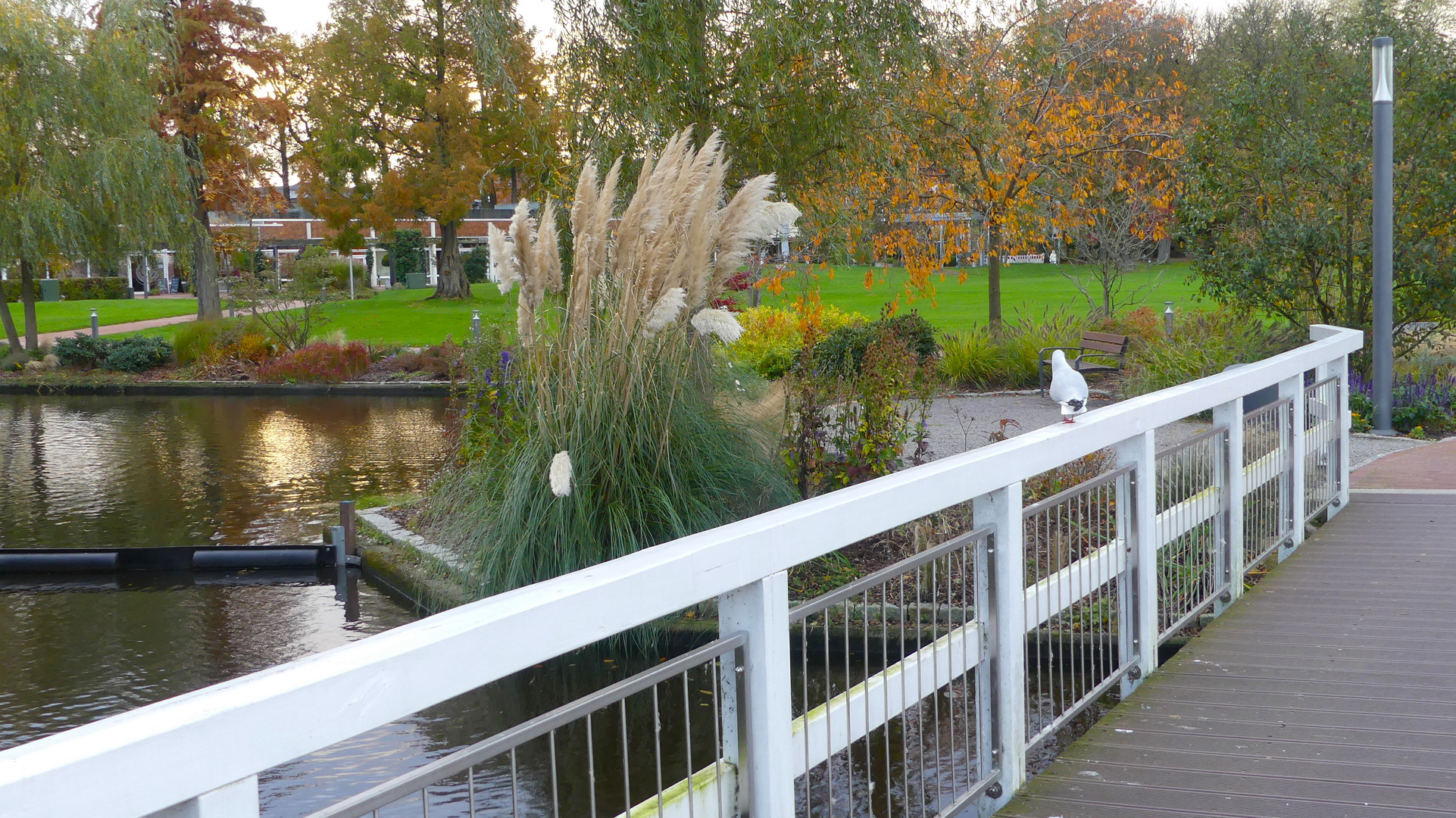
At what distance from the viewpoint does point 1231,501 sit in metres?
5.17

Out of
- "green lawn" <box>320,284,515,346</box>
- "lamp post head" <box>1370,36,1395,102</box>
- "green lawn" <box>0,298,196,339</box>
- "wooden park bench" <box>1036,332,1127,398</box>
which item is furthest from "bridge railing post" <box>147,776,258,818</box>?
"green lawn" <box>0,298,196,339</box>

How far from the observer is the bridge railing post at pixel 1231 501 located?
202 inches

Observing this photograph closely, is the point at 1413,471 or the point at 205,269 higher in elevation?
the point at 205,269

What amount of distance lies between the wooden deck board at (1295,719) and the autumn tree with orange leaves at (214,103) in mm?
28470

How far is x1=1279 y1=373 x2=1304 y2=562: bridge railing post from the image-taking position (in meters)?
6.02

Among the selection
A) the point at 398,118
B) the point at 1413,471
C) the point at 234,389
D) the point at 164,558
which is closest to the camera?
the point at 1413,471

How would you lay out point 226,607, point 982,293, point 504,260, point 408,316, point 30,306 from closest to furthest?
point 504,260, point 226,607, point 30,306, point 408,316, point 982,293

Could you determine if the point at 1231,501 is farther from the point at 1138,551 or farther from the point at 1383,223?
the point at 1383,223

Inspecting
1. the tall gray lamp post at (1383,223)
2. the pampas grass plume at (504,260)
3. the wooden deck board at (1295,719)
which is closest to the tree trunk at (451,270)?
the tall gray lamp post at (1383,223)

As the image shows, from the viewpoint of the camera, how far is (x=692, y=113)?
10.4 m

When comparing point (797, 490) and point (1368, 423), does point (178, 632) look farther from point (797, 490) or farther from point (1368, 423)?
point (1368, 423)

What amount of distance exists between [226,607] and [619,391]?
3638mm

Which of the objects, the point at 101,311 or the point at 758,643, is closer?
the point at 758,643

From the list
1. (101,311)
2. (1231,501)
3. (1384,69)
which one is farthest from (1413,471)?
(101,311)
